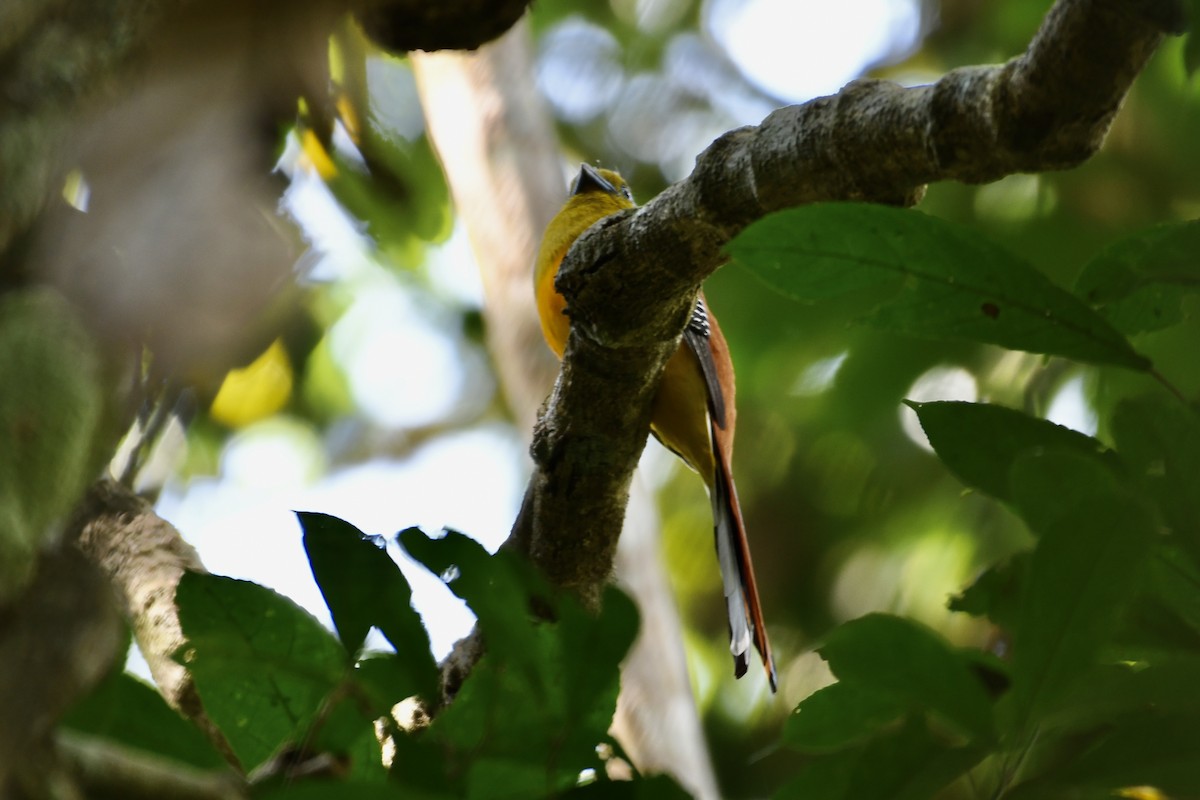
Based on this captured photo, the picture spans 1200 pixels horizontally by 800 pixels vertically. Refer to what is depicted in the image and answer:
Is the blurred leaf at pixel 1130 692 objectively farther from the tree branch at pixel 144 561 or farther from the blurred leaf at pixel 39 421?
the tree branch at pixel 144 561

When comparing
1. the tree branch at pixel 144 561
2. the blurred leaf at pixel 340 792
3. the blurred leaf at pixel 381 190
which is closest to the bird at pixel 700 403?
the tree branch at pixel 144 561

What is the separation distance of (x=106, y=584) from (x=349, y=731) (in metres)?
0.46

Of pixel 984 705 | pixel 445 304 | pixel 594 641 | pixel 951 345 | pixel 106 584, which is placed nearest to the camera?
pixel 106 584

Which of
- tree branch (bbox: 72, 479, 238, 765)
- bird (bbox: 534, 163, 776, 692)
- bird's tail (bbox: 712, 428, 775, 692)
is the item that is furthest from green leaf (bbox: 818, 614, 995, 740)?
bird (bbox: 534, 163, 776, 692)

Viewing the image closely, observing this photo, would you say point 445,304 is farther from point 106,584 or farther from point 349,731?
point 106,584

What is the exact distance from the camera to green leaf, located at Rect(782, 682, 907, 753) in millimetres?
869

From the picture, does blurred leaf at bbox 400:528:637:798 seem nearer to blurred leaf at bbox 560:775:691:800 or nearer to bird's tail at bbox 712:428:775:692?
blurred leaf at bbox 560:775:691:800

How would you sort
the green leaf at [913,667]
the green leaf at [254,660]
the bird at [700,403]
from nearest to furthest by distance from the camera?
→ 1. the green leaf at [913,667]
2. the green leaf at [254,660]
3. the bird at [700,403]

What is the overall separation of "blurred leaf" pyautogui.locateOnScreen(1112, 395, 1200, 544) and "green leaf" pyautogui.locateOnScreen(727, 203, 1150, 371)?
4 cm

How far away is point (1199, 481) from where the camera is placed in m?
0.91

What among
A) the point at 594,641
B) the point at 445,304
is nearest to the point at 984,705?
the point at 594,641

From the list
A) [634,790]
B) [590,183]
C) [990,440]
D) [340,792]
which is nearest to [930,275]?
[990,440]

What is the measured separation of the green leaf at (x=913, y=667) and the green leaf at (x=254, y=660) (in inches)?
16.4

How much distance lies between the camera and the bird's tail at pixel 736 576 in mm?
2793
